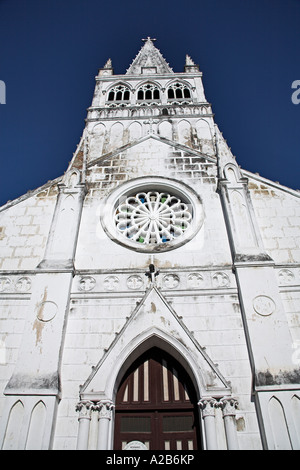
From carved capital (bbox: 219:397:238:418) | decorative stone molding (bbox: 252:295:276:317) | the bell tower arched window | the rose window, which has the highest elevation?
the bell tower arched window

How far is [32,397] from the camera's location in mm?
8008

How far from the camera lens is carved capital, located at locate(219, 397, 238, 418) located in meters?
7.85

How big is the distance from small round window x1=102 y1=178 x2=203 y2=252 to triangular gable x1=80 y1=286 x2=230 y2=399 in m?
2.31

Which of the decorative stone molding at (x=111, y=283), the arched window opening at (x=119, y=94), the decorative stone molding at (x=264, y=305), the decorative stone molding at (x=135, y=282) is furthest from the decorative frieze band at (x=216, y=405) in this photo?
the arched window opening at (x=119, y=94)

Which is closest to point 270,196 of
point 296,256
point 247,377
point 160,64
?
point 296,256

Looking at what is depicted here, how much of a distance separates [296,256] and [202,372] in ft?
16.1

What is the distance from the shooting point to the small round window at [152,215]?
1158cm

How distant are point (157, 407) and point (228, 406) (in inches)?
70.4

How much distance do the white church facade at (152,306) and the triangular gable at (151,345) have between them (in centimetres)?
3

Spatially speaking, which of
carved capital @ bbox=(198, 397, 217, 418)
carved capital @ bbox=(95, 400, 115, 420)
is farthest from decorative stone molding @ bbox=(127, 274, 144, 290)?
carved capital @ bbox=(198, 397, 217, 418)

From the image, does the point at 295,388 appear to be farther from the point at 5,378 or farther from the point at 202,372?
the point at 5,378

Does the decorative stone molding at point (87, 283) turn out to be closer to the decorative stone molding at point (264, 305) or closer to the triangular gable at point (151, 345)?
the triangular gable at point (151, 345)

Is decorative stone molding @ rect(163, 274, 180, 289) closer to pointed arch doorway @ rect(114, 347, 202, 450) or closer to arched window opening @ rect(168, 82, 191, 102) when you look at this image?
pointed arch doorway @ rect(114, 347, 202, 450)

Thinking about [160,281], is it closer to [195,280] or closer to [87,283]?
[195,280]
